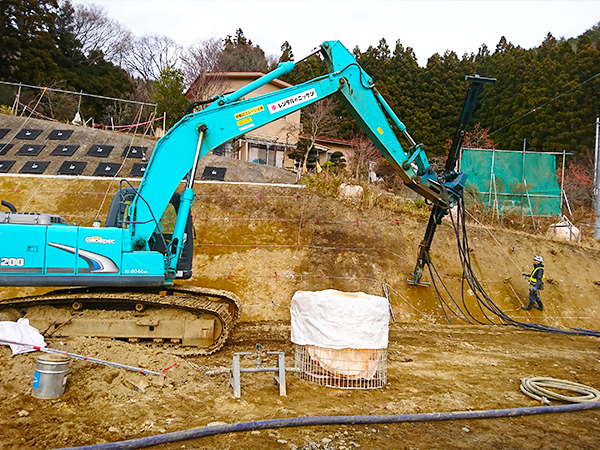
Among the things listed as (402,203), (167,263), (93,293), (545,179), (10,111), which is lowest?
(93,293)

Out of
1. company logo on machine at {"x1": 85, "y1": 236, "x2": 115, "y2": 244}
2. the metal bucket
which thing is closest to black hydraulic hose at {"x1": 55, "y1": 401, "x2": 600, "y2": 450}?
the metal bucket

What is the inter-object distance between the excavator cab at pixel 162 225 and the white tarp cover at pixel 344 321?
2.75 m

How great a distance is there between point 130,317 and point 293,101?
4.32 m

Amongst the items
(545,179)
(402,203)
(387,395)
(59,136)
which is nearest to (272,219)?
(402,203)

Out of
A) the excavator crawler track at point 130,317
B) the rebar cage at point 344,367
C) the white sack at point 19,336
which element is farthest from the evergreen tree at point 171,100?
the rebar cage at point 344,367

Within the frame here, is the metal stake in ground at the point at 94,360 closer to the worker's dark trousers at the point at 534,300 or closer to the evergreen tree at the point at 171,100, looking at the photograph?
the worker's dark trousers at the point at 534,300

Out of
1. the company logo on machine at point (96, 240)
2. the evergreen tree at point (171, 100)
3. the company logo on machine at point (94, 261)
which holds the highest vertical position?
the evergreen tree at point (171, 100)

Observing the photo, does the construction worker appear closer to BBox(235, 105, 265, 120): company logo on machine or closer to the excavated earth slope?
the excavated earth slope

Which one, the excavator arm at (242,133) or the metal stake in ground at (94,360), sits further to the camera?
the excavator arm at (242,133)

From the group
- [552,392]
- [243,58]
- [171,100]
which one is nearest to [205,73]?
[171,100]

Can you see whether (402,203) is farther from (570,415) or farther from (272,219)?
(570,415)

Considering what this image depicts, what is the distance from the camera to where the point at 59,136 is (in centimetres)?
1878

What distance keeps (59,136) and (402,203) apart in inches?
547

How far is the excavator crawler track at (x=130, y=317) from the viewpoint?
6891 millimetres
